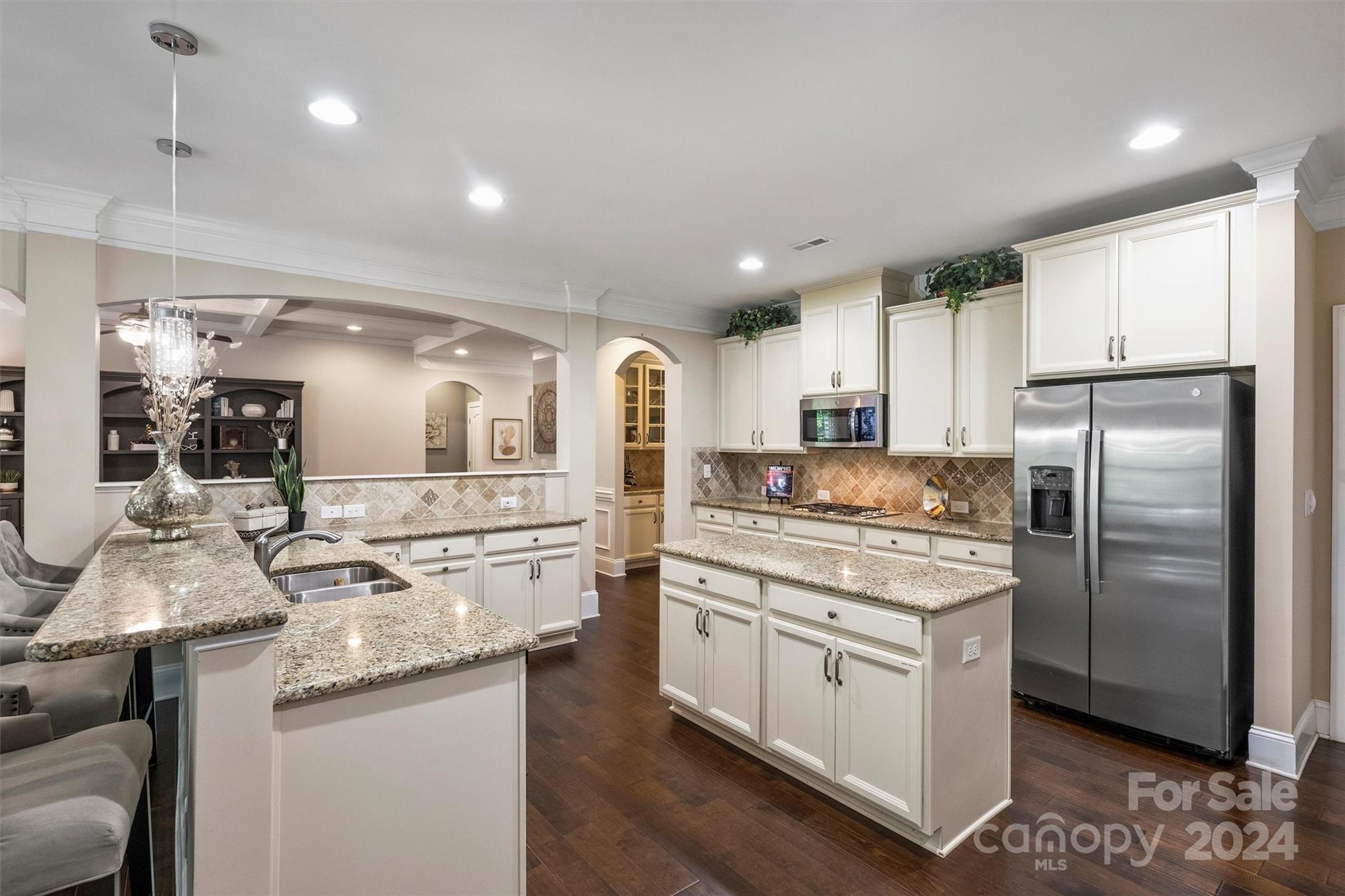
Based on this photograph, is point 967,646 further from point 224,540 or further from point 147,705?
point 147,705

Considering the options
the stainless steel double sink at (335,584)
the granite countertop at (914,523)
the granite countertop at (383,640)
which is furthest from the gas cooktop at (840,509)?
the granite countertop at (383,640)

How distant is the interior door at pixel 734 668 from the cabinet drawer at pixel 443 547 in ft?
6.03

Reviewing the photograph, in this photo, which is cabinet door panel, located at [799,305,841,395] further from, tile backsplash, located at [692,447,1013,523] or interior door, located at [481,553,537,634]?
interior door, located at [481,553,537,634]

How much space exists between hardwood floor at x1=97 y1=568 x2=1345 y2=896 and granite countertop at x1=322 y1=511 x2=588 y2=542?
1.28 meters

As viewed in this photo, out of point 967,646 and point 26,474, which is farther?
point 26,474

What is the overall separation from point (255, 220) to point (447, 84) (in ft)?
6.84

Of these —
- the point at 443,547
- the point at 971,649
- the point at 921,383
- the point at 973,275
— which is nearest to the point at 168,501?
the point at 443,547

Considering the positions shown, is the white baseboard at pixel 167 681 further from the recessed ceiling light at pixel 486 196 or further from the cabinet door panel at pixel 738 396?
the cabinet door panel at pixel 738 396

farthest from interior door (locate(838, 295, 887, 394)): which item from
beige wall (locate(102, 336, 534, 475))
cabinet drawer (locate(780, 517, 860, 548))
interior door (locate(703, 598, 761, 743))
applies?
beige wall (locate(102, 336, 534, 475))

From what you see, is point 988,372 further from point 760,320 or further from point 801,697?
point 801,697

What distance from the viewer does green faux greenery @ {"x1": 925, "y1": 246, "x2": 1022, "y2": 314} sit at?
157 inches

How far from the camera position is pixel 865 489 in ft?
17.1

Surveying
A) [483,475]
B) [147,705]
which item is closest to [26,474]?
[147,705]

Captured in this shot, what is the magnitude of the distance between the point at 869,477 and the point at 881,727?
124 inches
